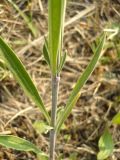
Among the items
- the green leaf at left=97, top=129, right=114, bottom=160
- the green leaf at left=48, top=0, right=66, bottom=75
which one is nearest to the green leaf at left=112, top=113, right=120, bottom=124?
the green leaf at left=97, top=129, right=114, bottom=160

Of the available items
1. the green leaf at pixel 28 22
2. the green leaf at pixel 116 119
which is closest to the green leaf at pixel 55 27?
the green leaf at pixel 116 119

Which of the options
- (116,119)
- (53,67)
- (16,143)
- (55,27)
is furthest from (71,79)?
(55,27)

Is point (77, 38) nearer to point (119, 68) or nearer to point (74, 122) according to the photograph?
point (119, 68)

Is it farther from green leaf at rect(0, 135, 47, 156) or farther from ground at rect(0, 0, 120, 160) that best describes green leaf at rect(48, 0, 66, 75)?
ground at rect(0, 0, 120, 160)

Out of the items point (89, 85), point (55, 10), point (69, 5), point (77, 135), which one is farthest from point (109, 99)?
point (55, 10)

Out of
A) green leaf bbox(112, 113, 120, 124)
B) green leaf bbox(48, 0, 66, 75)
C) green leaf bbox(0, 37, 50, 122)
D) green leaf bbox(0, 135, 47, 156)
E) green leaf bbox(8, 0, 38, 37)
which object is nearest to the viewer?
green leaf bbox(48, 0, 66, 75)

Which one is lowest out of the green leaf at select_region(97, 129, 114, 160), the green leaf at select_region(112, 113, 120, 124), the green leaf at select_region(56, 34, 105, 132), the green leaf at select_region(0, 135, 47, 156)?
the green leaf at select_region(97, 129, 114, 160)
